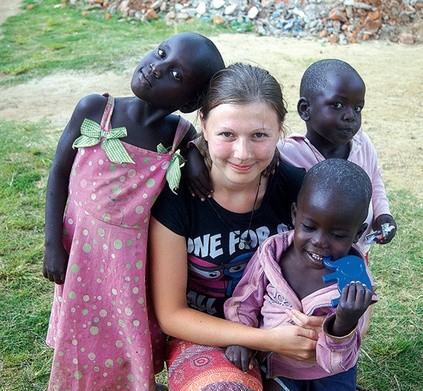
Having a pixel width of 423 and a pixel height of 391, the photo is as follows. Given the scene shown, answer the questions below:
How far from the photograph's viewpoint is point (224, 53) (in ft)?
29.0

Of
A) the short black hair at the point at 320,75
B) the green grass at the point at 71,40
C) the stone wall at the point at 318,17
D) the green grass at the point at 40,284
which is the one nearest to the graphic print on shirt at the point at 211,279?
the short black hair at the point at 320,75

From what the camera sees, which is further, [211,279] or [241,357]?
[211,279]

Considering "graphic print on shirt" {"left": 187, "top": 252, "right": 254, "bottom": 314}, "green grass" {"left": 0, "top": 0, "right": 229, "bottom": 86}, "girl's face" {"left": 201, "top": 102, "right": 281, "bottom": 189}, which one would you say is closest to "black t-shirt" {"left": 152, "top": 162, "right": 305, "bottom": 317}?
"graphic print on shirt" {"left": 187, "top": 252, "right": 254, "bottom": 314}

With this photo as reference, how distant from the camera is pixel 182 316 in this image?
2014 mm

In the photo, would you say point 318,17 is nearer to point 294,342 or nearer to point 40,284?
point 40,284

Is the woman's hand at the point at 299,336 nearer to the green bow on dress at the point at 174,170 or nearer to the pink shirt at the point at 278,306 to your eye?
the pink shirt at the point at 278,306

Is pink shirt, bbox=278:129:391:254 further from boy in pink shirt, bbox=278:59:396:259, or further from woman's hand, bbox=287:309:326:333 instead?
woman's hand, bbox=287:309:326:333

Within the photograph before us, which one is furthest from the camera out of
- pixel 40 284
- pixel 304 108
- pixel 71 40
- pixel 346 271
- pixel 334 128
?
pixel 71 40

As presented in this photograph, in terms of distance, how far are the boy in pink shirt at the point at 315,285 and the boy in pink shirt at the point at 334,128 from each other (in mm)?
410

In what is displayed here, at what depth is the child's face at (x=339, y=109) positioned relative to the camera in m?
2.32

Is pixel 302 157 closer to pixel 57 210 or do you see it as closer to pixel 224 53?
pixel 57 210

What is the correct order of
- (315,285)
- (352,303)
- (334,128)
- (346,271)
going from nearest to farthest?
(352,303), (346,271), (315,285), (334,128)

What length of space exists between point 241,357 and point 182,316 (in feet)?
0.80

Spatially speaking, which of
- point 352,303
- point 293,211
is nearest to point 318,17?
point 293,211
